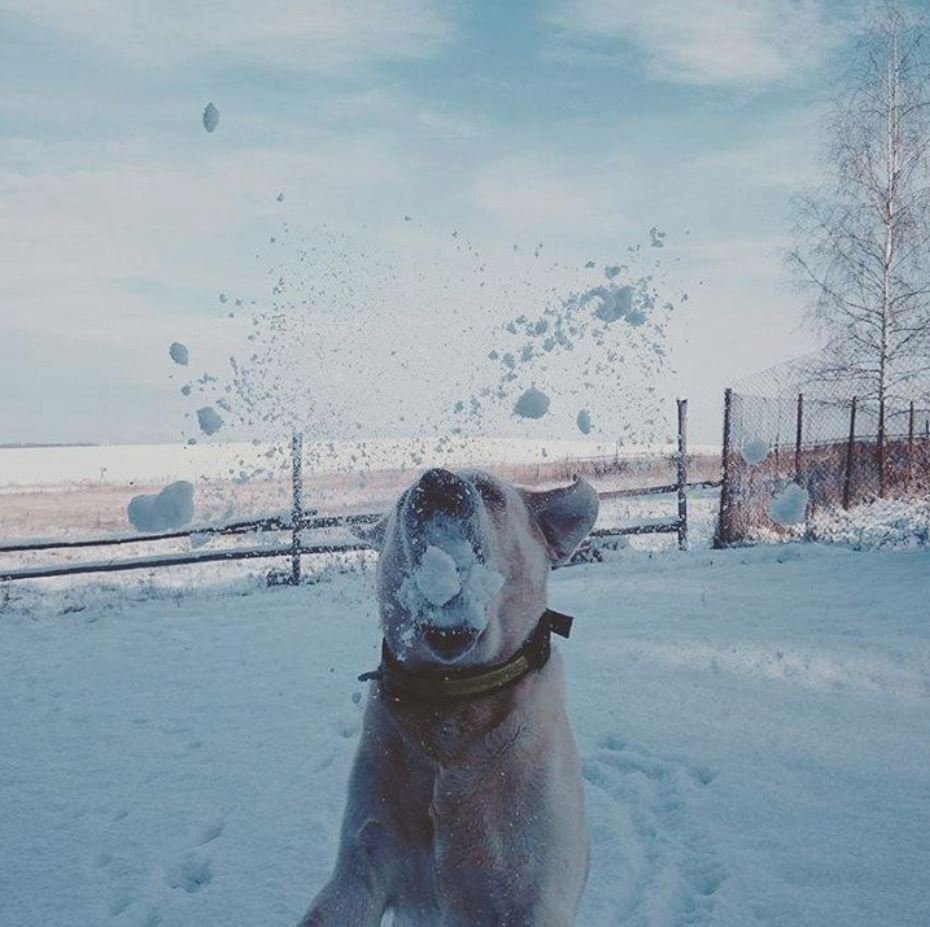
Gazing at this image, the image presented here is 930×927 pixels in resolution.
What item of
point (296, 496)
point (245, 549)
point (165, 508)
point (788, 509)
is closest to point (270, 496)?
point (245, 549)

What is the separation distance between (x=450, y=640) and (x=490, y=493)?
388mm

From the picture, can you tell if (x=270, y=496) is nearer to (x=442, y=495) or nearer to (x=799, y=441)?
(x=799, y=441)

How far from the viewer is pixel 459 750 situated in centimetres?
187

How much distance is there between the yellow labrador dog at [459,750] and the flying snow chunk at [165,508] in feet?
6.73

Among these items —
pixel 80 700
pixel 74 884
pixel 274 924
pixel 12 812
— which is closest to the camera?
pixel 274 924

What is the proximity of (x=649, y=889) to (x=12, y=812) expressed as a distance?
282cm

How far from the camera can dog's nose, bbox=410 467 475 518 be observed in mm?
1755

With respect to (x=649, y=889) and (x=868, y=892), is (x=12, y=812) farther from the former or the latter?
(x=868, y=892)

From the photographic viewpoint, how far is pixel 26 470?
4694 centimetres

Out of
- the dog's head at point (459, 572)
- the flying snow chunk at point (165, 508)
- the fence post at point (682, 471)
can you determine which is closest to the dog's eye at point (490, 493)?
the dog's head at point (459, 572)

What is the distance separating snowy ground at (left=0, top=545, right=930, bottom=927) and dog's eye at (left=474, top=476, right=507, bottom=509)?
1593 millimetres

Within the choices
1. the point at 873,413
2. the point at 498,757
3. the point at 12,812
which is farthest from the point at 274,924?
the point at 873,413

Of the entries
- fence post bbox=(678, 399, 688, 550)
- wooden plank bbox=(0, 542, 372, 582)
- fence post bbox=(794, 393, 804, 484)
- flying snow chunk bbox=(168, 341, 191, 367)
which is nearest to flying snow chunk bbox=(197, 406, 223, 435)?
flying snow chunk bbox=(168, 341, 191, 367)

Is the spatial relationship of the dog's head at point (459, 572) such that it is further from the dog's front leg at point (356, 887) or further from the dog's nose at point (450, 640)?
the dog's front leg at point (356, 887)
